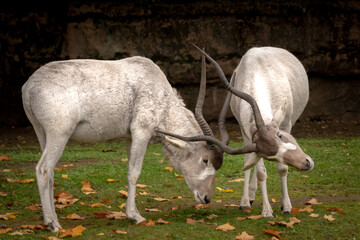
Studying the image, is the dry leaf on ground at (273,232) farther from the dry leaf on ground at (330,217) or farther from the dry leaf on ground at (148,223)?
the dry leaf on ground at (148,223)

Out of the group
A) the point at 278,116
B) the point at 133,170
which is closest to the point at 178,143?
the point at 133,170

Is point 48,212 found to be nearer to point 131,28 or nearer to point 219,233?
point 219,233

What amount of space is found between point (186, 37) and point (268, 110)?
9.02 m

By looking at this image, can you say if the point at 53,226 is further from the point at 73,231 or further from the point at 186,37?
the point at 186,37

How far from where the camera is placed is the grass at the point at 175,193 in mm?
6309

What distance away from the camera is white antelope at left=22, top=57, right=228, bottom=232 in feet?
21.1

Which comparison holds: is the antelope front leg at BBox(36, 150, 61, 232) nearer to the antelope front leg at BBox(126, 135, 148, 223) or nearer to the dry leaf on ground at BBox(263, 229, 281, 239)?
the antelope front leg at BBox(126, 135, 148, 223)

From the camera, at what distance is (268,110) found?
6805 mm

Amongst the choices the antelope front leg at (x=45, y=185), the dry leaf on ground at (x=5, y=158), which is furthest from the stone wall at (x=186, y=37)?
the antelope front leg at (x=45, y=185)

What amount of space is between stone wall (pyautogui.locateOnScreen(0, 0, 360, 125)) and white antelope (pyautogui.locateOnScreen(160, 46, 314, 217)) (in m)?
7.07

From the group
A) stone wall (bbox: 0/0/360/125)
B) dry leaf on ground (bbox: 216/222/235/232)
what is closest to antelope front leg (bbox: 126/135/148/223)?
dry leaf on ground (bbox: 216/222/235/232)

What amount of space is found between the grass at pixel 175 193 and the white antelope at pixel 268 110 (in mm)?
650

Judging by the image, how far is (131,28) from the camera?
15297 millimetres

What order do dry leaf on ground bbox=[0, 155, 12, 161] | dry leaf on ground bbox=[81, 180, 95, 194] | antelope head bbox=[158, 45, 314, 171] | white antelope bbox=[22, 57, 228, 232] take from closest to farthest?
antelope head bbox=[158, 45, 314, 171], white antelope bbox=[22, 57, 228, 232], dry leaf on ground bbox=[81, 180, 95, 194], dry leaf on ground bbox=[0, 155, 12, 161]
